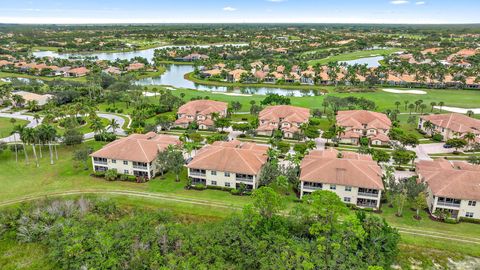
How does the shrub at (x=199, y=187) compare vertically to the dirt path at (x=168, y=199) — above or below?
above

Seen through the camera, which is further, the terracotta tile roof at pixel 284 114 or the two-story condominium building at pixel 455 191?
the terracotta tile roof at pixel 284 114

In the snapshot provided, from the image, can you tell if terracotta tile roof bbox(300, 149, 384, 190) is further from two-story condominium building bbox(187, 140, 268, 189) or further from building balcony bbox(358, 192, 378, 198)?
two-story condominium building bbox(187, 140, 268, 189)

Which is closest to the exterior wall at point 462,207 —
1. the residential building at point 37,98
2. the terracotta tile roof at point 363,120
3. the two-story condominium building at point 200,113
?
the terracotta tile roof at point 363,120

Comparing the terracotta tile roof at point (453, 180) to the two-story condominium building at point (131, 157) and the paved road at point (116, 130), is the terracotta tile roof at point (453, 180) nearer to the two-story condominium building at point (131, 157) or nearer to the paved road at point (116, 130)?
the two-story condominium building at point (131, 157)

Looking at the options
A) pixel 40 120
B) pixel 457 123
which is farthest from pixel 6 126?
pixel 457 123

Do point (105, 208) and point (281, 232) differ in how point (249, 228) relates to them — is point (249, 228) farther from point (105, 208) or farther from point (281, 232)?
point (105, 208)

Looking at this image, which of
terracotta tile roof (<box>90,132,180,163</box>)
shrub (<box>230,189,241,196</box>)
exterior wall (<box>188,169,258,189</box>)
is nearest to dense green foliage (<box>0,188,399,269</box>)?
shrub (<box>230,189,241,196</box>)

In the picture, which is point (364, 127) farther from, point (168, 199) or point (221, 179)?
point (168, 199)
